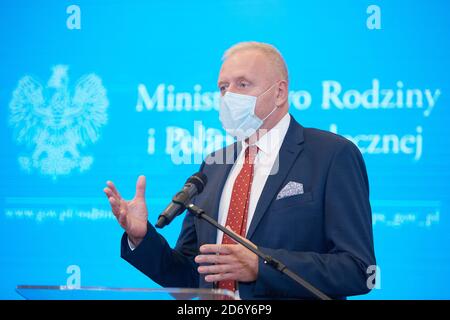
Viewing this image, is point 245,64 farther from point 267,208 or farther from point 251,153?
point 267,208

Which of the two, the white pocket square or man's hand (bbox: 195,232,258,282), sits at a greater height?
the white pocket square

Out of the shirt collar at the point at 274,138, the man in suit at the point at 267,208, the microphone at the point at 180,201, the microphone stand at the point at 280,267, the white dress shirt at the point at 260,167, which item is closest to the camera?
the microphone stand at the point at 280,267

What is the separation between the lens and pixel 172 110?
4281mm

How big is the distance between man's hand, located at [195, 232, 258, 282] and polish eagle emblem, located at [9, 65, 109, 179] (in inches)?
84.4

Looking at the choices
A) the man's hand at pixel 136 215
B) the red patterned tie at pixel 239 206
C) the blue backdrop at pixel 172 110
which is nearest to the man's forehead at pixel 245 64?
the red patterned tie at pixel 239 206

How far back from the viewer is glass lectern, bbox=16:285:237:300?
5.65 ft

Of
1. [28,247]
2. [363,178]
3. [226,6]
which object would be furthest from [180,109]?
[363,178]

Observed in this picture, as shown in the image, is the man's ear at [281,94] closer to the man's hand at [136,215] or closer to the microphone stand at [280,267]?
the man's hand at [136,215]

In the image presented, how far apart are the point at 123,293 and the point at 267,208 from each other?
1.13 metres

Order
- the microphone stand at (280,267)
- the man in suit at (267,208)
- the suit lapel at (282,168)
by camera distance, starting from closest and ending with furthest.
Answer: the microphone stand at (280,267)
the man in suit at (267,208)
the suit lapel at (282,168)

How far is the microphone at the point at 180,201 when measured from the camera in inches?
86.4

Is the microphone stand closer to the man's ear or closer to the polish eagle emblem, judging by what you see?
the man's ear

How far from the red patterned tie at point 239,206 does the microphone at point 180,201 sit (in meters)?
0.43

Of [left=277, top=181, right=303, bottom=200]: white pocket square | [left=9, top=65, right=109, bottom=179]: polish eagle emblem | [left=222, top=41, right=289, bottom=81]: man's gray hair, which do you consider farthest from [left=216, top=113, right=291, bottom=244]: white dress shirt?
[left=9, top=65, right=109, bottom=179]: polish eagle emblem
